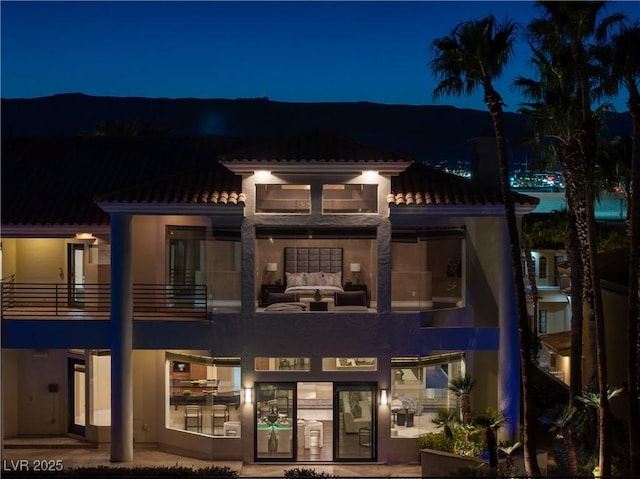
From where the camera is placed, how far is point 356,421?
23.3 meters

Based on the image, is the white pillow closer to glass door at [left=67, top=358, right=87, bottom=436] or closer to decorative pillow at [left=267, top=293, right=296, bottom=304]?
decorative pillow at [left=267, top=293, right=296, bottom=304]

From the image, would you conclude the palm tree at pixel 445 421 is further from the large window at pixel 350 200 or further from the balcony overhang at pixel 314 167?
the balcony overhang at pixel 314 167

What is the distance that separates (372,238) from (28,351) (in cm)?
1109

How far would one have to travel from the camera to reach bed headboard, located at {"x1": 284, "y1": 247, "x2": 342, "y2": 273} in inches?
920

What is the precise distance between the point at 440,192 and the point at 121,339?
9.43 meters

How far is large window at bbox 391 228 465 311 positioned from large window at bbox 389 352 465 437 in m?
1.57

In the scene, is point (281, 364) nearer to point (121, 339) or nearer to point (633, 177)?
point (121, 339)

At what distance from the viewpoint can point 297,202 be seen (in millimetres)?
23156

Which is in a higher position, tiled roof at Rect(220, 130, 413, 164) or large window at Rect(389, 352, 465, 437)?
tiled roof at Rect(220, 130, 413, 164)

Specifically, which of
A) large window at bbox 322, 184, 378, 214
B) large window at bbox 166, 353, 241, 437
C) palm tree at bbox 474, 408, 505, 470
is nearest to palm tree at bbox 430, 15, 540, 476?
palm tree at bbox 474, 408, 505, 470

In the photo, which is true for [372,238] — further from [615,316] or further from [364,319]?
[615,316]

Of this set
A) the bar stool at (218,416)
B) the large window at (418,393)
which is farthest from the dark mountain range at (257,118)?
the bar stool at (218,416)

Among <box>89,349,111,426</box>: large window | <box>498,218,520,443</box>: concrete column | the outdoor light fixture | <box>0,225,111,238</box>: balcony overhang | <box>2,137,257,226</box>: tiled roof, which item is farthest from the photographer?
<box>89,349,111,426</box>: large window

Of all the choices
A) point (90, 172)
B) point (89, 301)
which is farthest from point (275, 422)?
point (90, 172)
